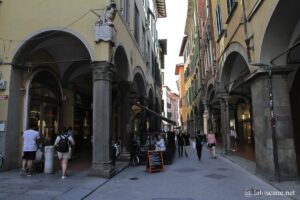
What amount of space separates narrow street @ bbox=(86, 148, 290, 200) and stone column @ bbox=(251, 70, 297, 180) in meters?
0.73

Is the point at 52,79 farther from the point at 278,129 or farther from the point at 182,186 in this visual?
the point at 278,129

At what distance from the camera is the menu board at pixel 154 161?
12153 mm

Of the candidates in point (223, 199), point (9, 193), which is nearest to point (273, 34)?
point (223, 199)

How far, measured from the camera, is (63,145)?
10.1 metres

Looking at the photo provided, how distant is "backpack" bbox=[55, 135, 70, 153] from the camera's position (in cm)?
1010

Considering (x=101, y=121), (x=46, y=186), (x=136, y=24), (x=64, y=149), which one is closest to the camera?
(x=46, y=186)

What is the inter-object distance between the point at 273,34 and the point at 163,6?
30322 mm

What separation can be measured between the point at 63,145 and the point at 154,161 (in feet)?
12.8

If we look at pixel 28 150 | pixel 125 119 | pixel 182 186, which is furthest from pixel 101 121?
pixel 125 119

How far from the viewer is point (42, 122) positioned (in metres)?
14.3

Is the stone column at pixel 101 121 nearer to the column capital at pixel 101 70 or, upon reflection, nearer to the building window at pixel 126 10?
the column capital at pixel 101 70

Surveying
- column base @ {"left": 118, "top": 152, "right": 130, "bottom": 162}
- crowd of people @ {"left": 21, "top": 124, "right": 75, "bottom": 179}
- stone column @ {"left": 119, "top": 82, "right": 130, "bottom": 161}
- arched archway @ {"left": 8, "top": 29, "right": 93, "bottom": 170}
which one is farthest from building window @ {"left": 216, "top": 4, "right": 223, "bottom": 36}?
crowd of people @ {"left": 21, "top": 124, "right": 75, "bottom": 179}

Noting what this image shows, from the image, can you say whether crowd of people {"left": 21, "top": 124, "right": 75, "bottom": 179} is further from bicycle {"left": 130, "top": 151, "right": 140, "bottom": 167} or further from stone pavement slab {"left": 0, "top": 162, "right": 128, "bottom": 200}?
bicycle {"left": 130, "top": 151, "right": 140, "bottom": 167}

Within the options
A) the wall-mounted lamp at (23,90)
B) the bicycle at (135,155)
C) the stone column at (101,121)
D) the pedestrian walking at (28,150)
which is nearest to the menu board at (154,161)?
the stone column at (101,121)
